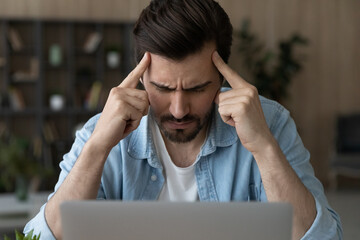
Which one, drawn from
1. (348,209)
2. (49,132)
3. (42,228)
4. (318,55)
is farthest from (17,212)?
(318,55)

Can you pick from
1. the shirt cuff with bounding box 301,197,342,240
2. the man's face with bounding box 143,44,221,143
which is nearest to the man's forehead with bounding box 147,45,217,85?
the man's face with bounding box 143,44,221,143

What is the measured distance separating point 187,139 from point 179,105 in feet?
0.50

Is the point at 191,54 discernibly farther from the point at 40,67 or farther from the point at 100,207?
the point at 40,67

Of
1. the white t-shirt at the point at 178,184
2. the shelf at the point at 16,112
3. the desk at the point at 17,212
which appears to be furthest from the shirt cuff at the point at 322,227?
the shelf at the point at 16,112

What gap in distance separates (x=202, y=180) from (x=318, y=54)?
6.45 m

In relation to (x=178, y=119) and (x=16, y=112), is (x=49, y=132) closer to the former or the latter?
(x=16, y=112)

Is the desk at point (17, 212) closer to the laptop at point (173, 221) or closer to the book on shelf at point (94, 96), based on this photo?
the book on shelf at point (94, 96)

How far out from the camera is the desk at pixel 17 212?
379 centimetres

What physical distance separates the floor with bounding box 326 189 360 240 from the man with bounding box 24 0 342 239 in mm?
3046

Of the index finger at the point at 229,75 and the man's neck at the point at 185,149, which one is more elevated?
the index finger at the point at 229,75

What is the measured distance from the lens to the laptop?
932 millimetres

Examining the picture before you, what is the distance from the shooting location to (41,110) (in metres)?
6.46

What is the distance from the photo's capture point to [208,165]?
174 cm

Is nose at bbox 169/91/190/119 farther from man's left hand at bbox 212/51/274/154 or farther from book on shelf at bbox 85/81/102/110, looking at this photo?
book on shelf at bbox 85/81/102/110
